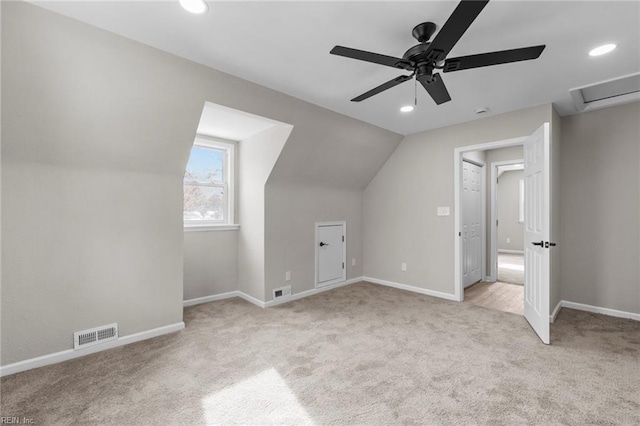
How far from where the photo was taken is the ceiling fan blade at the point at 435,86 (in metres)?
1.96

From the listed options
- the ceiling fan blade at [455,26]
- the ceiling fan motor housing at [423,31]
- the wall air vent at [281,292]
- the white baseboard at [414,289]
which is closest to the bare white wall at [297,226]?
the wall air vent at [281,292]

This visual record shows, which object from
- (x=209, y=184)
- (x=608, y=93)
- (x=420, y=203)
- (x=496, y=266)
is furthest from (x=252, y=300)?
(x=608, y=93)

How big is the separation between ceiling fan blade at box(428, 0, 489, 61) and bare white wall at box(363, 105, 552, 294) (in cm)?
244

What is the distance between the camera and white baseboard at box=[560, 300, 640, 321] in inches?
129

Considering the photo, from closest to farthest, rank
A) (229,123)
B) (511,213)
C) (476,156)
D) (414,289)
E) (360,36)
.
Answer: (360,36)
(229,123)
(414,289)
(476,156)
(511,213)

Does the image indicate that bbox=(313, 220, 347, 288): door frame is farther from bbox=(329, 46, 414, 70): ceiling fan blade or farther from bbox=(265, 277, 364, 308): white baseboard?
Result: bbox=(329, 46, 414, 70): ceiling fan blade

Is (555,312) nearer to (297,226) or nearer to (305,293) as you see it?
(305,293)

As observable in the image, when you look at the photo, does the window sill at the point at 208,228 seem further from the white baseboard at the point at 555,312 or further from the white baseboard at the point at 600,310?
the white baseboard at the point at 600,310

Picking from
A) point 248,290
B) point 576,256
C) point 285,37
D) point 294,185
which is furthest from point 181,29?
point 576,256

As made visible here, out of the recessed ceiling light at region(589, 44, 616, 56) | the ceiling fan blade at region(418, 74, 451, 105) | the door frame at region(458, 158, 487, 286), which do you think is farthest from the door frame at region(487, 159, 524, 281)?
the ceiling fan blade at region(418, 74, 451, 105)

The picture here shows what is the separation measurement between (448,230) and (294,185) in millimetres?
2280

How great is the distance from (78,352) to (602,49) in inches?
191

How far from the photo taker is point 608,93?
305 centimetres

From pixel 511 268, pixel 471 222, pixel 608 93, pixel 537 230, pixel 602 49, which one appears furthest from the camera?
pixel 511 268
